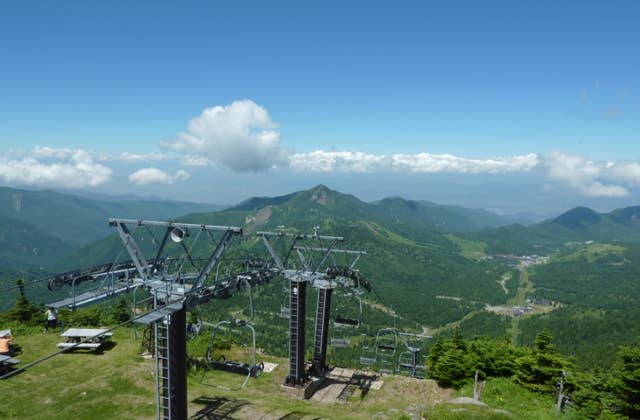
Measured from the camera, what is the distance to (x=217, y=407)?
29.9 metres

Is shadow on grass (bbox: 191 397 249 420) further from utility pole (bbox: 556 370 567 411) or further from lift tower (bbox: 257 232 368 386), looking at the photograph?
utility pole (bbox: 556 370 567 411)

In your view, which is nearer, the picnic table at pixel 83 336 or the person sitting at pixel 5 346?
the person sitting at pixel 5 346

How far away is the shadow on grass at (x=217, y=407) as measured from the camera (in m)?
28.2

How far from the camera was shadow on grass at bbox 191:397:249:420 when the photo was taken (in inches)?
1112

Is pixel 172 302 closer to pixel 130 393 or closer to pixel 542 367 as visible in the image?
pixel 130 393

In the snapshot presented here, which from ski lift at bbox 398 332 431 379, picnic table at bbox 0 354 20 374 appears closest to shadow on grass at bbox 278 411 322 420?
ski lift at bbox 398 332 431 379

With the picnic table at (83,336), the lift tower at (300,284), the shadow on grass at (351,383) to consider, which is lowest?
the shadow on grass at (351,383)

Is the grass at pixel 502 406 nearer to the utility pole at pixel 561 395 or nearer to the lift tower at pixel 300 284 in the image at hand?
the utility pole at pixel 561 395

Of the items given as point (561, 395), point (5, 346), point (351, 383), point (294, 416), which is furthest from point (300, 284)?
point (5, 346)

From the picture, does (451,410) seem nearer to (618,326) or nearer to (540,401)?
(540,401)

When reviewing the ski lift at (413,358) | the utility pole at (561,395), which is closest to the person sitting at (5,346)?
the ski lift at (413,358)

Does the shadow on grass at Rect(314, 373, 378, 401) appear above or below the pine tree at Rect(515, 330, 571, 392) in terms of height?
below

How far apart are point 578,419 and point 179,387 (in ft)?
85.8

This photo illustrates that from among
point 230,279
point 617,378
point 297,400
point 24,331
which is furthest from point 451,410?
point 24,331
